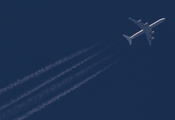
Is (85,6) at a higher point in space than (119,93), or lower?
higher

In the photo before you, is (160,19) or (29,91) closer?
(29,91)

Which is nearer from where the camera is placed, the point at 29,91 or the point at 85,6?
the point at 29,91

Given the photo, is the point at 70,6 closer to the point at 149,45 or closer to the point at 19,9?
the point at 19,9

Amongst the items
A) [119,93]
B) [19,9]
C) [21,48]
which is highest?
[19,9]

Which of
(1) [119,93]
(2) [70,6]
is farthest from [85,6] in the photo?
(1) [119,93]

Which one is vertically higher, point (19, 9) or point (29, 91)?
point (19, 9)

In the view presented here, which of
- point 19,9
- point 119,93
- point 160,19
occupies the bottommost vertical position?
point 119,93

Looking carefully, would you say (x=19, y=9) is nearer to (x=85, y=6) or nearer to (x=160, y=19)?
(x=85, y=6)

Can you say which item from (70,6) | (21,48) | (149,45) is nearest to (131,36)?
(149,45)
